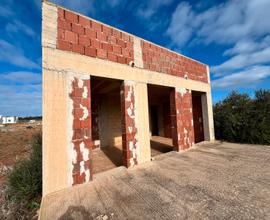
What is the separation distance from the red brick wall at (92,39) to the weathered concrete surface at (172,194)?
3225mm

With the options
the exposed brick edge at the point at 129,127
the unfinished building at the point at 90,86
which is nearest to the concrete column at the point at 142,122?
the unfinished building at the point at 90,86

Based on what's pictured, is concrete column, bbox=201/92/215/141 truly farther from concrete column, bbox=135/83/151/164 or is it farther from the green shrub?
the green shrub

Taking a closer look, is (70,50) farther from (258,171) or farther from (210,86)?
(210,86)

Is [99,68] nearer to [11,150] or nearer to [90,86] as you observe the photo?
[90,86]

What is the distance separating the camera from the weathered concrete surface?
7.29 feet

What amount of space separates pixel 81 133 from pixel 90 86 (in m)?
1.54

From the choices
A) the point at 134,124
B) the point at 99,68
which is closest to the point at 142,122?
the point at 134,124

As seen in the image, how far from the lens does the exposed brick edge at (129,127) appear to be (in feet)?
14.2

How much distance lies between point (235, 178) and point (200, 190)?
1041 millimetres

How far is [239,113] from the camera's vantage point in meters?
7.84

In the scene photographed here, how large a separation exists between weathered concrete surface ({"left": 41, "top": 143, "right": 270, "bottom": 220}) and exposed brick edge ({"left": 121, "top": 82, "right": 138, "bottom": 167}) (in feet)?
1.13

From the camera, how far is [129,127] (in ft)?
14.4

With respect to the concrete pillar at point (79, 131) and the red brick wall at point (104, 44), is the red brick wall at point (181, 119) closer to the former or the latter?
the red brick wall at point (104, 44)

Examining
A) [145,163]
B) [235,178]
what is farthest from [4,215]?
[235,178]
